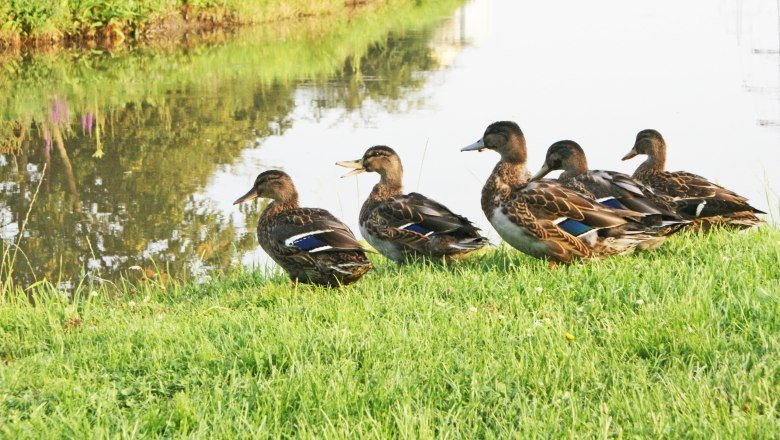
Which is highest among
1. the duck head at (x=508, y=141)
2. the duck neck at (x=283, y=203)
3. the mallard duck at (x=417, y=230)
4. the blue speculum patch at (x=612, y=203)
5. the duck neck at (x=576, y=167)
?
the duck head at (x=508, y=141)

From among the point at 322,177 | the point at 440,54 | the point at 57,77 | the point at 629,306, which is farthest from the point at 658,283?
the point at 440,54

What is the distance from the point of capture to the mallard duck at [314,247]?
18.6ft

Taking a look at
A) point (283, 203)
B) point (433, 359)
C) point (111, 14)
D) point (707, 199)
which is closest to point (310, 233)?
point (283, 203)

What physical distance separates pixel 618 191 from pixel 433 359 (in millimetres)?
2615

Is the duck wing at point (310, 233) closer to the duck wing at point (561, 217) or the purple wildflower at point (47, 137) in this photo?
the duck wing at point (561, 217)

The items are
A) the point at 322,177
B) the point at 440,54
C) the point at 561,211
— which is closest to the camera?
the point at 561,211

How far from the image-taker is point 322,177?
38.4 feet

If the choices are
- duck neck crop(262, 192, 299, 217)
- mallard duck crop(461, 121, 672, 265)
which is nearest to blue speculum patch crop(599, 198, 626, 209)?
mallard duck crop(461, 121, 672, 265)

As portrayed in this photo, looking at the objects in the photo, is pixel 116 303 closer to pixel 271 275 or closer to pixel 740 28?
pixel 271 275

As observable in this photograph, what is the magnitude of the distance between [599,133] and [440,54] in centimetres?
1190

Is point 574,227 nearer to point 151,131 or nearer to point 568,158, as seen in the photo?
point 568,158

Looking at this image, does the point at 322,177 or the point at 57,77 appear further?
the point at 57,77

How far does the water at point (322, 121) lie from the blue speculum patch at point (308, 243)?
293cm

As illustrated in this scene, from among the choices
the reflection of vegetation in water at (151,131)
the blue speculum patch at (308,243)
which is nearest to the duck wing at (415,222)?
the blue speculum patch at (308,243)
